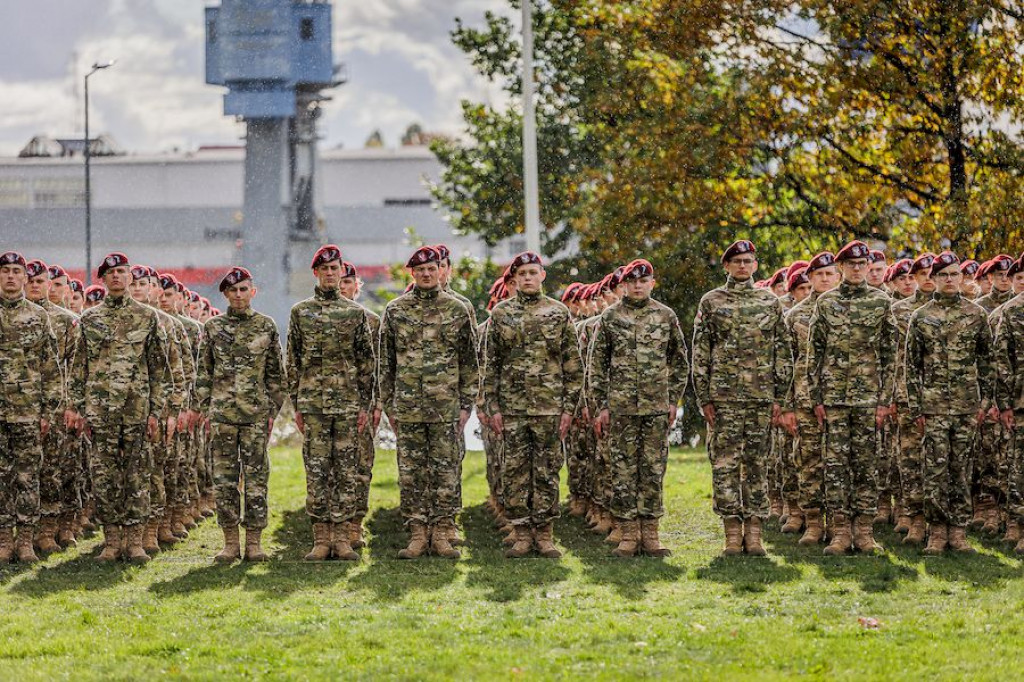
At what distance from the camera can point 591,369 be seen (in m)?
10.7

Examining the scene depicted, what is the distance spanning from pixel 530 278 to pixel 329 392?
1737 mm

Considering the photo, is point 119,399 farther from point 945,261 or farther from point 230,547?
point 945,261

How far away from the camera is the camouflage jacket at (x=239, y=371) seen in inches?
415

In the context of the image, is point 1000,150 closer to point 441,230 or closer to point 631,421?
point 631,421

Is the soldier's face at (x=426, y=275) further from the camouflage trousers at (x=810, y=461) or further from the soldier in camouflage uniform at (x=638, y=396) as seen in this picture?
the camouflage trousers at (x=810, y=461)

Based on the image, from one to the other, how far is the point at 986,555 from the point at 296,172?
171 ft

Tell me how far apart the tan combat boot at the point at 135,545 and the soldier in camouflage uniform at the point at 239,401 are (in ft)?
1.96

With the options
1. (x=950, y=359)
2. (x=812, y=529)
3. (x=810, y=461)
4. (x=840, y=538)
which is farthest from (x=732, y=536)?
(x=950, y=359)

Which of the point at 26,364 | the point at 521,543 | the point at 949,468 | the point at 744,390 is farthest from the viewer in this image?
the point at 26,364

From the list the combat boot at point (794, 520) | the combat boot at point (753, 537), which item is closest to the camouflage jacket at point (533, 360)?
the combat boot at point (753, 537)

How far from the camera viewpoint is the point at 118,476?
10.7 meters

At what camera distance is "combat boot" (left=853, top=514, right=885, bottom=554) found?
10.5 metres

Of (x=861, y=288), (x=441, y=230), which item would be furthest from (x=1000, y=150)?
(x=441, y=230)

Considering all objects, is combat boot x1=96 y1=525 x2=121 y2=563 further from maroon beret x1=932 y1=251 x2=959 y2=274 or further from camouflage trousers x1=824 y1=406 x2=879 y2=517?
maroon beret x1=932 y1=251 x2=959 y2=274
